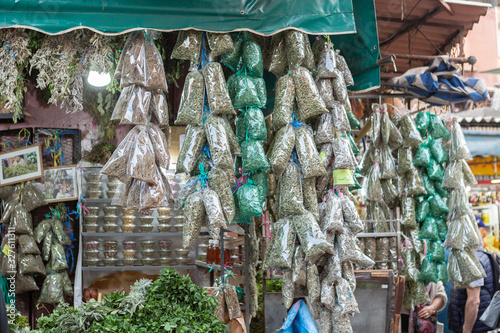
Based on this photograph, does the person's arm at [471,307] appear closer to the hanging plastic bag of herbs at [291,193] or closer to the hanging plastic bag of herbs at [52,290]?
the hanging plastic bag of herbs at [291,193]

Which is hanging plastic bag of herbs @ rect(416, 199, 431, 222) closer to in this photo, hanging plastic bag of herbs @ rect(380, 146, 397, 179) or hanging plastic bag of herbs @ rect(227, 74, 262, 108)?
hanging plastic bag of herbs @ rect(380, 146, 397, 179)

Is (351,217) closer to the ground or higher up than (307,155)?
closer to the ground

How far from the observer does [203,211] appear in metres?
2.85

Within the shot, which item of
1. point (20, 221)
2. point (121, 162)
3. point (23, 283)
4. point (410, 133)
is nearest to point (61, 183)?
point (20, 221)

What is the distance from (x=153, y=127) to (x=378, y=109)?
289cm

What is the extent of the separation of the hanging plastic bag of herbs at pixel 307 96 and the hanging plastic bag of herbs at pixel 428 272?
8.89 ft

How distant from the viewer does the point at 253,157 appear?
9.89ft

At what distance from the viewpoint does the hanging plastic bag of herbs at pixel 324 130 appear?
127 inches

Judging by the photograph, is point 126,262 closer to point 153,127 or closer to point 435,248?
point 153,127

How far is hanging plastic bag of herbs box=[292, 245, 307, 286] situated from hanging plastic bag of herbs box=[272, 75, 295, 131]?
737 millimetres

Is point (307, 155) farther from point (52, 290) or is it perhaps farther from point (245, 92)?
point (52, 290)

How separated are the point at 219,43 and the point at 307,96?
59 cm

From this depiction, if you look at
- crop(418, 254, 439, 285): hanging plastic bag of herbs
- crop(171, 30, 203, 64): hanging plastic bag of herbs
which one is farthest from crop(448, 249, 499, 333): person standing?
crop(171, 30, 203, 64): hanging plastic bag of herbs

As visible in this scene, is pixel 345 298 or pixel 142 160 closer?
pixel 142 160
